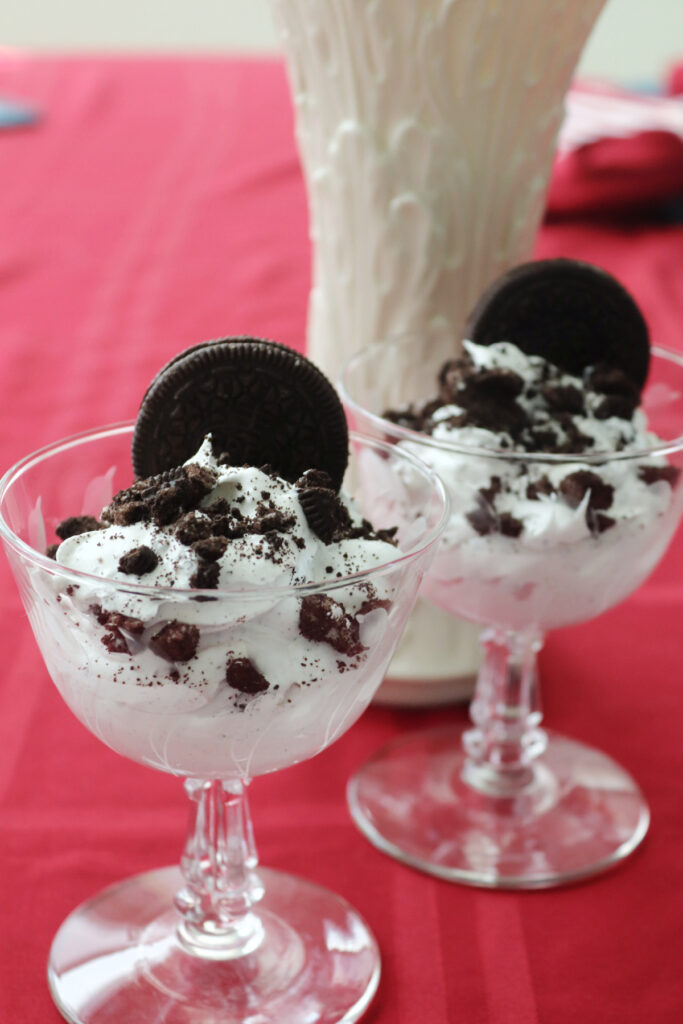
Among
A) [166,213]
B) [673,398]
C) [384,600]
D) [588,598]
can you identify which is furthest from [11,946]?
[166,213]

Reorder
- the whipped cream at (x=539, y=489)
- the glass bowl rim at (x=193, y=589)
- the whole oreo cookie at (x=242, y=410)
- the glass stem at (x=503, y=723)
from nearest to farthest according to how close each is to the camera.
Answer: the glass bowl rim at (x=193, y=589) → the whole oreo cookie at (x=242, y=410) → the whipped cream at (x=539, y=489) → the glass stem at (x=503, y=723)

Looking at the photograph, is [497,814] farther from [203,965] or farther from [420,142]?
[420,142]

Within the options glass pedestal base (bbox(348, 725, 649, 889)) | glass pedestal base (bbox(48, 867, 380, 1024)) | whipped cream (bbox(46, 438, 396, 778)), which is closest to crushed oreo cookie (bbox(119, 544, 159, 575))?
whipped cream (bbox(46, 438, 396, 778))

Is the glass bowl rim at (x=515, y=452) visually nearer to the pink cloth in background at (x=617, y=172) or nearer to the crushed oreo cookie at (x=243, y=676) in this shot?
the crushed oreo cookie at (x=243, y=676)

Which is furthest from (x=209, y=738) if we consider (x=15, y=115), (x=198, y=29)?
(x=198, y=29)

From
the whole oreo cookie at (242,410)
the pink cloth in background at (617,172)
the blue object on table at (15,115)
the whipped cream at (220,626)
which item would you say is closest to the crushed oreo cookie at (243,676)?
the whipped cream at (220,626)

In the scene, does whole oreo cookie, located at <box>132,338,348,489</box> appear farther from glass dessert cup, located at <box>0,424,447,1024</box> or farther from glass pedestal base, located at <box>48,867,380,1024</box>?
glass pedestal base, located at <box>48,867,380,1024</box>
